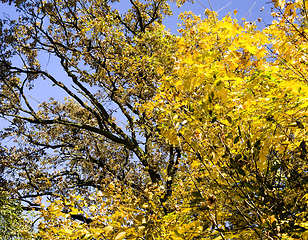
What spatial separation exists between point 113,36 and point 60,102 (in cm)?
440

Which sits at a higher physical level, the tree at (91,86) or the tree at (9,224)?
the tree at (91,86)

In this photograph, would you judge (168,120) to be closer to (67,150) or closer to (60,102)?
(67,150)

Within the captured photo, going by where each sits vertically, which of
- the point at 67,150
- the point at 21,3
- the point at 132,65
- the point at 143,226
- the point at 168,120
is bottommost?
the point at 143,226

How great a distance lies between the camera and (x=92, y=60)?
24.4 ft

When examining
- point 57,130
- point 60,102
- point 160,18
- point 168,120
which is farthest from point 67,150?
point 168,120

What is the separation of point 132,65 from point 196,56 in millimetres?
5088

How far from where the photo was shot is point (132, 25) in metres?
8.91

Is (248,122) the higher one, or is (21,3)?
(21,3)

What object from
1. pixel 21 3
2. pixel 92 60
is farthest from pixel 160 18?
pixel 21 3

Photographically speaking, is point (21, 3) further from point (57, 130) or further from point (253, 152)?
point (253, 152)

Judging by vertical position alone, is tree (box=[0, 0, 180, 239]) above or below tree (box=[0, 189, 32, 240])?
above

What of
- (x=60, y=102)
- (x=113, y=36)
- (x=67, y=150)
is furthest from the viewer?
(x=60, y=102)

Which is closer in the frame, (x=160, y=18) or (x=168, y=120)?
(x=168, y=120)

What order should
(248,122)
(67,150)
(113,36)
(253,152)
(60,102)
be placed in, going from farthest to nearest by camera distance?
(60,102) < (67,150) < (113,36) < (248,122) < (253,152)
